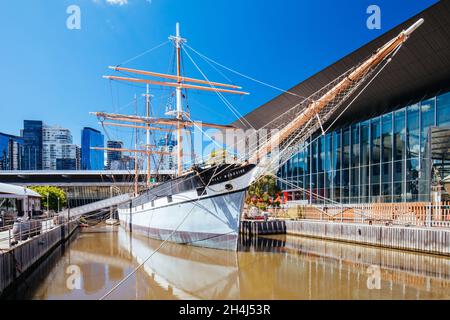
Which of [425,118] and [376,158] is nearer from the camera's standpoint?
[425,118]

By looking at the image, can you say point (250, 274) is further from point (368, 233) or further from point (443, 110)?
point (443, 110)

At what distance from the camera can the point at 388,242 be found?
17359mm

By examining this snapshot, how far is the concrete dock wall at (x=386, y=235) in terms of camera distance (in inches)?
588

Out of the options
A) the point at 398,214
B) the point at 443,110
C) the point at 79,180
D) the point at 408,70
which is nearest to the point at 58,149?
the point at 79,180

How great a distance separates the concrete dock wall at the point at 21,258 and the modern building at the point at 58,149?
14730 centimetres

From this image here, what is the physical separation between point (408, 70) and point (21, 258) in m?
25.0

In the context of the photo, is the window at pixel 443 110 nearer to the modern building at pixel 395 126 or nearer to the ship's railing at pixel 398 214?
the modern building at pixel 395 126

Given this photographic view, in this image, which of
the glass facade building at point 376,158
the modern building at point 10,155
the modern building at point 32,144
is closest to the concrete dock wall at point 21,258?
the glass facade building at point 376,158

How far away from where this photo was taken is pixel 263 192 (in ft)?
102

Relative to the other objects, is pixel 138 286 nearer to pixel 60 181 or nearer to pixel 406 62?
pixel 406 62

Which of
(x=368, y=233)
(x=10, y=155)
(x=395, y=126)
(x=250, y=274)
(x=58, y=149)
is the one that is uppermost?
(x=58, y=149)

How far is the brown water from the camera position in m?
9.73
